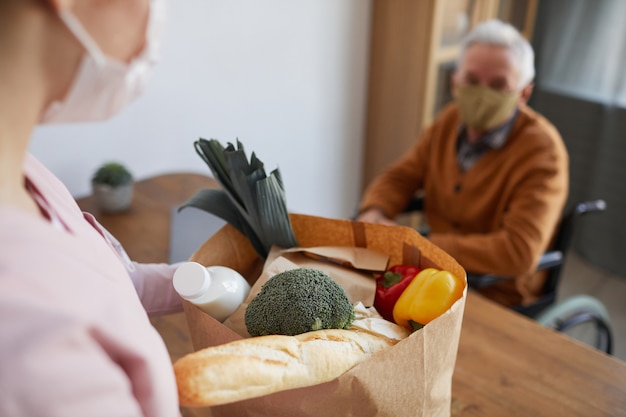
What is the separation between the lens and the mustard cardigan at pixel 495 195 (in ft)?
4.94

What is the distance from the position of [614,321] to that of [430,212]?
3.62ft

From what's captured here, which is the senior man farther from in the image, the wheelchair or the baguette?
the baguette

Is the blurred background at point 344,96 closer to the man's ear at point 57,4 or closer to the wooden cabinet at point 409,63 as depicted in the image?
the wooden cabinet at point 409,63

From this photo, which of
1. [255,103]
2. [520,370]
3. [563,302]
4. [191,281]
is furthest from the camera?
[255,103]

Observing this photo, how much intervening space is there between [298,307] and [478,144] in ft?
3.90

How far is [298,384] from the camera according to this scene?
0.55 m

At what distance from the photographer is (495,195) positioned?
5.34 feet

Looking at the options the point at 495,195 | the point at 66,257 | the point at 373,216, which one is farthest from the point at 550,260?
the point at 66,257

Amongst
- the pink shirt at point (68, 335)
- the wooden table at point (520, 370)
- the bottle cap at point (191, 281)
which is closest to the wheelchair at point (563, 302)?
the wooden table at point (520, 370)

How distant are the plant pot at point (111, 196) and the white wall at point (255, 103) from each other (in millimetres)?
201

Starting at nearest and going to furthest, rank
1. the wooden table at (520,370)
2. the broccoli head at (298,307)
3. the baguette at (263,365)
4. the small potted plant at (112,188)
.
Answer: the baguette at (263,365) → the broccoli head at (298,307) → the wooden table at (520,370) → the small potted plant at (112,188)

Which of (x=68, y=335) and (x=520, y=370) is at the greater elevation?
(x=68, y=335)

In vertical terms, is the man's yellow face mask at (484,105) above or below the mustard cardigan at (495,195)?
above

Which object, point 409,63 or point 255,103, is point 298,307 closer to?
point 255,103
